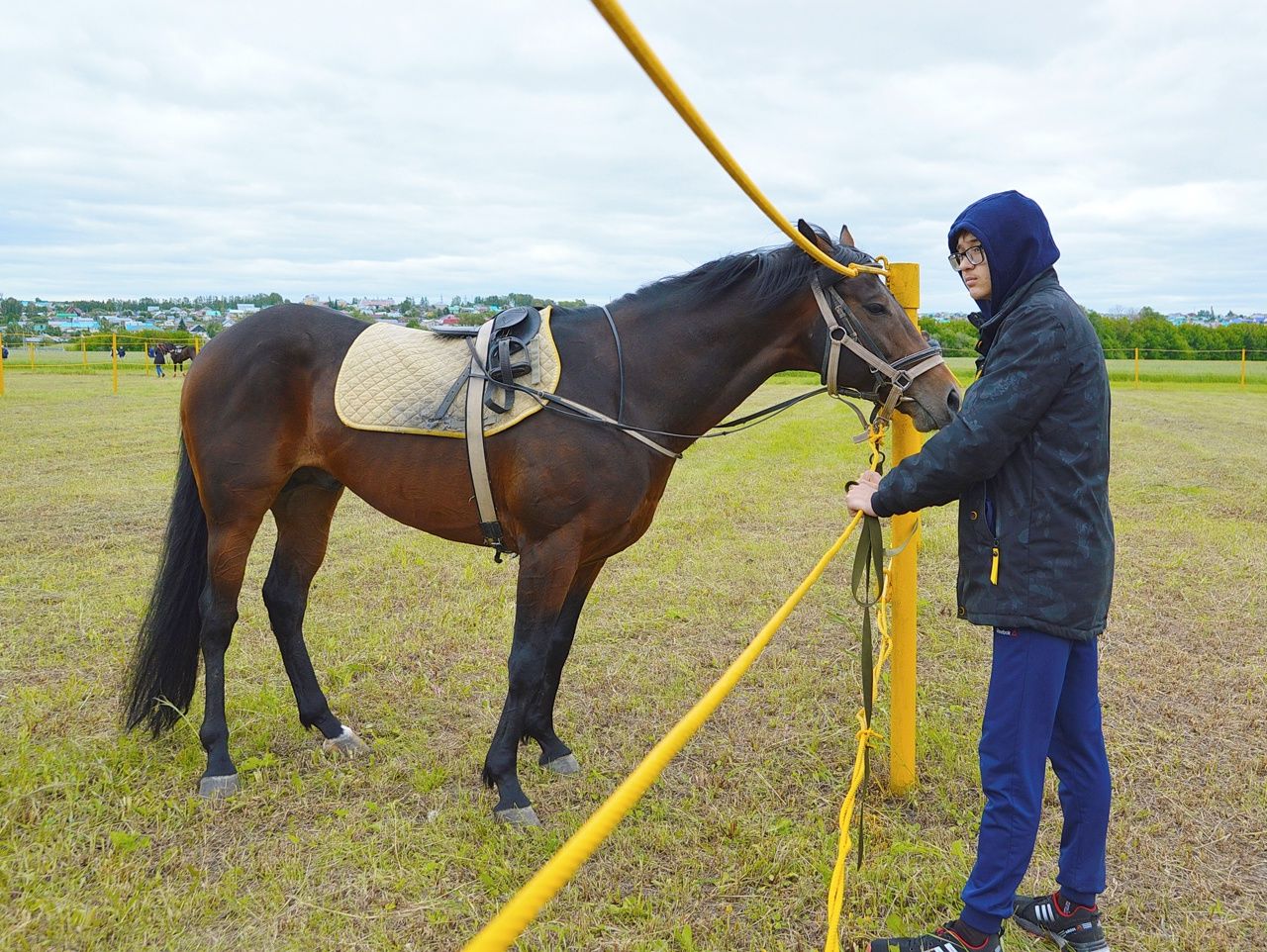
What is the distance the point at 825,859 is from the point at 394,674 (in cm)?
274

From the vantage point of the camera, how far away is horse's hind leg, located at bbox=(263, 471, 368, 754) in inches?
161

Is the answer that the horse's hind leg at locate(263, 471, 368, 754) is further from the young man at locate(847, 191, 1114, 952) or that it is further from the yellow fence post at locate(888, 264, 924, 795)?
the young man at locate(847, 191, 1114, 952)

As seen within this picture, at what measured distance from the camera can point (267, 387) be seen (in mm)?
3791

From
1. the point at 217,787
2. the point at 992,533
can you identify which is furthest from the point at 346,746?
the point at 992,533

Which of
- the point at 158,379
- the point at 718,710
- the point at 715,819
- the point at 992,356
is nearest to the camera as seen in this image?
the point at 992,356

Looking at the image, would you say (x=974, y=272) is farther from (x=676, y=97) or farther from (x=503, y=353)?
(x=503, y=353)

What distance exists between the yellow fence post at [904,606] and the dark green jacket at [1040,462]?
3.02 feet

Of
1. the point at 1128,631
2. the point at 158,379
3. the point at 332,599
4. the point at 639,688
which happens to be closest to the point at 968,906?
the point at 639,688

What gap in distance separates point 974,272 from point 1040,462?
0.60 metres

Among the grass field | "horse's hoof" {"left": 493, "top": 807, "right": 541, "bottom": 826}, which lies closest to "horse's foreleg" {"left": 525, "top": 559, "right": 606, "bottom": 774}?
the grass field

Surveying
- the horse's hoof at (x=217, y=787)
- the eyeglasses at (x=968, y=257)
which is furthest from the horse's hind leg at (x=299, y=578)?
the eyeglasses at (x=968, y=257)

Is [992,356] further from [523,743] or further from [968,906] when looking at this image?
[523,743]

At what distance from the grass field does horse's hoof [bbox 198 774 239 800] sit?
7 cm

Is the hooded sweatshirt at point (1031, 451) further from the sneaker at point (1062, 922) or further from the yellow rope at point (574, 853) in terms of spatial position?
the yellow rope at point (574, 853)
